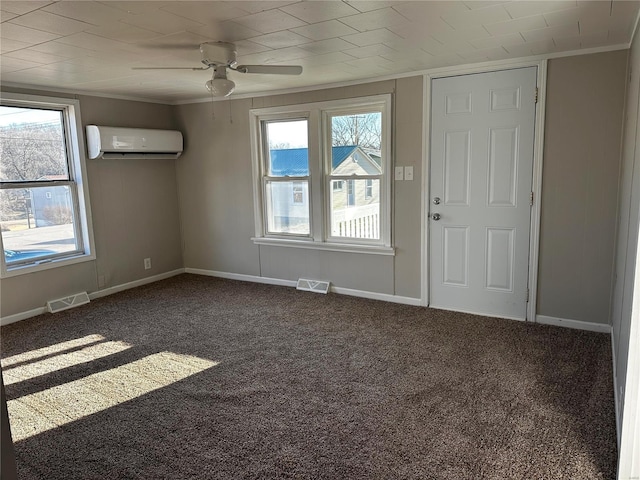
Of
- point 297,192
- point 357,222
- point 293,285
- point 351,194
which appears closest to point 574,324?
point 357,222

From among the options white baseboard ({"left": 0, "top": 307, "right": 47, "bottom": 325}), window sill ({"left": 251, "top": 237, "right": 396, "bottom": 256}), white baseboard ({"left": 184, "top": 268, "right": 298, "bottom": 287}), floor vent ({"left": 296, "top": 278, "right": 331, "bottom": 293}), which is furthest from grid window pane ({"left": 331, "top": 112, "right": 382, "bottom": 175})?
white baseboard ({"left": 0, "top": 307, "right": 47, "bottom": 325})

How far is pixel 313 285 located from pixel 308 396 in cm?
224

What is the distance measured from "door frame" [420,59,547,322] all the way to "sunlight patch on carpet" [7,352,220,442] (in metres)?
2.19

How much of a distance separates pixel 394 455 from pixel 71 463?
157 cm

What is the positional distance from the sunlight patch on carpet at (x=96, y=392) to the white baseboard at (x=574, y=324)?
2.70m

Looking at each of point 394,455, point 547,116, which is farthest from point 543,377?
point 547,116

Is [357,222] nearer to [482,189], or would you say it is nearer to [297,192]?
[297,192]

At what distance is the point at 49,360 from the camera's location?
3383mm

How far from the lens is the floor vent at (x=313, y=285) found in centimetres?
486

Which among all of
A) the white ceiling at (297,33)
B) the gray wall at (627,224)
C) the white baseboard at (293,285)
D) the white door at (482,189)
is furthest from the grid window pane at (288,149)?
the gray wall at (627,224)

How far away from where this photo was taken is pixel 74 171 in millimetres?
4668

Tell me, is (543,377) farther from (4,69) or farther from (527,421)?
(4,69)

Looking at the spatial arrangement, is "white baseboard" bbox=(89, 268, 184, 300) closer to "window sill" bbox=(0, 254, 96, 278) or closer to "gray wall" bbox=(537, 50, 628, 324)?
"window sill" bbox=(0, 254, 96, 278)

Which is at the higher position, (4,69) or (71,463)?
(4,69)
